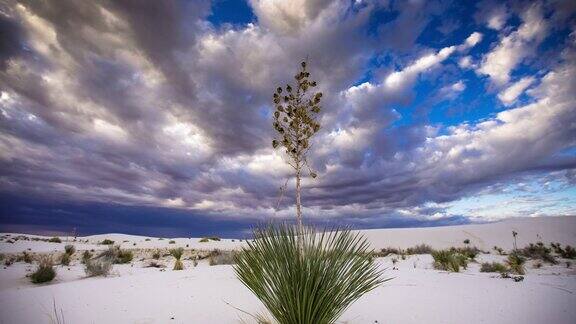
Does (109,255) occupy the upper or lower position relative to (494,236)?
lower

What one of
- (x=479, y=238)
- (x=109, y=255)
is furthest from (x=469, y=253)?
(x=479, y=238)

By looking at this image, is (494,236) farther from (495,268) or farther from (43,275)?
(43,275)

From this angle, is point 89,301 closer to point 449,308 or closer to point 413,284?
point 449,308

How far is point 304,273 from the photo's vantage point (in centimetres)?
353

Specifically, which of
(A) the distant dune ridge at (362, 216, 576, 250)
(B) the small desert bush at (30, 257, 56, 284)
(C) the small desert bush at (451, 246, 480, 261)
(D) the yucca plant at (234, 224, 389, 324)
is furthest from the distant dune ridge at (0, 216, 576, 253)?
(D) the yucca plant at (234, 224, 389, 324)

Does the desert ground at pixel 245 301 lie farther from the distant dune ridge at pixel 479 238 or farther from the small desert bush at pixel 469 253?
the distant dune ridge at pixel 479 238

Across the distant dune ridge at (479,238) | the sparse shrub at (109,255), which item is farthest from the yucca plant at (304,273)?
the distant dune ridge at (479,238)

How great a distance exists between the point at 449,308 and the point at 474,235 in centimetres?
3292

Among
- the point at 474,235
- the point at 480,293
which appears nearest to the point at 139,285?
the point at 480,293

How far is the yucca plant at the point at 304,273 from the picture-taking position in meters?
3.54

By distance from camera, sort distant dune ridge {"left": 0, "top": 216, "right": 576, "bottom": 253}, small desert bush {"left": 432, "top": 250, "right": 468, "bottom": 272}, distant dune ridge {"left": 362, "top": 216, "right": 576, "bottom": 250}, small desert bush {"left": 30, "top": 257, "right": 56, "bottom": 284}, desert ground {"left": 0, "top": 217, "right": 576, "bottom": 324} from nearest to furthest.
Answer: desert ground {"left": 0, "top": 217, "right": 576, "bottom": 324} < small desert bush {"left": 30, "top": 257, "right": 56, "bottom": 284} < small desert bush {"left": 432, "top": 250, "right": 468, "bottom": 272} < distant dune ridge {"left": 0, "top": 216, "right": 576, "bottom": 253} < distant dune ridge {"left": 362, "top": 216, "right": 576, "bottom": 250}

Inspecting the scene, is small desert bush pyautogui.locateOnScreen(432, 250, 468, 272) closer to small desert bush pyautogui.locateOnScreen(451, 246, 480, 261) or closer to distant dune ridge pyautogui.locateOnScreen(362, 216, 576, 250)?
small desert bush pyautogui.locateOnScreen(451, 246, 480, 261)

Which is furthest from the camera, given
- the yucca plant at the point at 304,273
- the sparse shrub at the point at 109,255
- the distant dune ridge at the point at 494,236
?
the distant dune ridge at the point at 494,236

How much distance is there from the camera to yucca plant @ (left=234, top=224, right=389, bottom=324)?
354 cm
